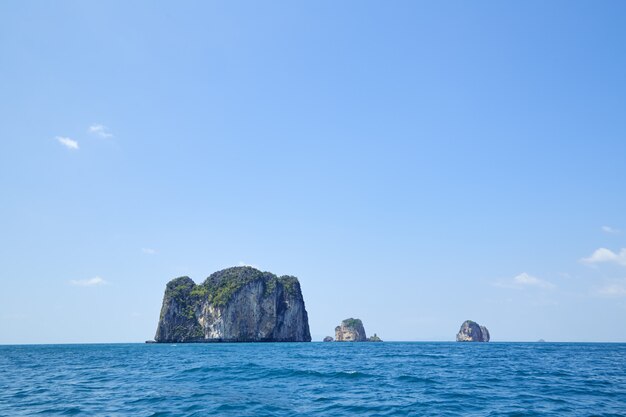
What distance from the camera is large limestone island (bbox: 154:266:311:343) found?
14725cm

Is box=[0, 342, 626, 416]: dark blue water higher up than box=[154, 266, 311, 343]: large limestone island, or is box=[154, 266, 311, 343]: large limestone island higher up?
box=[154, 266, 311, 343]: large limestone island

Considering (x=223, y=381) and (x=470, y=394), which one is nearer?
(x=470, y=394)

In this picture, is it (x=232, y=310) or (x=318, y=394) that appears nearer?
(x=318, y=394)

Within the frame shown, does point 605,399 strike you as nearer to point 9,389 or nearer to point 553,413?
point 553,413

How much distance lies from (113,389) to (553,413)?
78.5 feet

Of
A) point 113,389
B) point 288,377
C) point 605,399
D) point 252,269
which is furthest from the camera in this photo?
point 252,269

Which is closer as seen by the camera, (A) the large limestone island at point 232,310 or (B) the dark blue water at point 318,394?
(B) the dark blue water at point 318,394

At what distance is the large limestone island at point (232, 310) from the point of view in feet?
Result: 483

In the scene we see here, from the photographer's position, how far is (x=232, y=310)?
14712 centimetres

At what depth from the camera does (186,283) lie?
6432 inches

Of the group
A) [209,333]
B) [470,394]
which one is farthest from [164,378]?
[209,333]

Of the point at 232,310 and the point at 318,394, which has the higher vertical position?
the point at 232,310

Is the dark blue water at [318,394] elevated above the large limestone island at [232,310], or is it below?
below

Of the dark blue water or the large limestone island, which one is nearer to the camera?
the dark blue water
